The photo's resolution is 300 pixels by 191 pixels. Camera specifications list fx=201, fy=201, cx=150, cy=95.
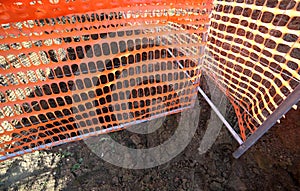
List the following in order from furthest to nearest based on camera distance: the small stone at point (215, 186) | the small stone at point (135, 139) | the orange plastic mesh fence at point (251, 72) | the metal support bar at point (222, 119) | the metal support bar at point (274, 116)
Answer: the small stone at point (135, 139) → the metal support bar at point (222, 119) → the small stone at point (215, 186) → the orange plastic mesh fence at point (251, 72) → the metal support bar at point (274, 116)

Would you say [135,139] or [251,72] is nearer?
[135,139]

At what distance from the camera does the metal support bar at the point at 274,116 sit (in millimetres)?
1867

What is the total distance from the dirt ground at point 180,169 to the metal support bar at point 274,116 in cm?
24

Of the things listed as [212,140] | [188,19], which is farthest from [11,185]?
[188,19]

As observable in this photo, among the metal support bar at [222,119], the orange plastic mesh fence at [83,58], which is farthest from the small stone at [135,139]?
the metal support bar at [222,119]

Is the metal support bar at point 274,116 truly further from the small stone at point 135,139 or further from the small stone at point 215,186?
the small stone at point 135,139

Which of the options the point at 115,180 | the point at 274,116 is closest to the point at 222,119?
the point at 274,116

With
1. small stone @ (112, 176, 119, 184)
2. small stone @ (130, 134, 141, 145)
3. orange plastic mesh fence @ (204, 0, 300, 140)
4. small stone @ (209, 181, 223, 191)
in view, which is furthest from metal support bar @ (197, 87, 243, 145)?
small stone @ (112, 176, 119, 184)

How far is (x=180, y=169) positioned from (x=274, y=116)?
134 centimetres

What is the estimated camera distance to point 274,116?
2111mm

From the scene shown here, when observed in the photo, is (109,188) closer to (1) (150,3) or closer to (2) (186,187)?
(2) (186,187)

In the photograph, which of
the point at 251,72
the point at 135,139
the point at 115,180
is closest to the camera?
the point at 115,180

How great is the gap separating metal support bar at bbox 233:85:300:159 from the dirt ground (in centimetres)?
24

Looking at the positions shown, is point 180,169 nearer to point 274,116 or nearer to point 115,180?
point 115,180
